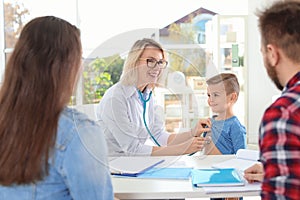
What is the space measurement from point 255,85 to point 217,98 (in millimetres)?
2861

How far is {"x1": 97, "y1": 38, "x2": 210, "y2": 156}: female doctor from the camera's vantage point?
183 cm

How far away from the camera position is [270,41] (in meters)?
1.06

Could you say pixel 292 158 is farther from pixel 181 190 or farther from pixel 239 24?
pixel 239 24

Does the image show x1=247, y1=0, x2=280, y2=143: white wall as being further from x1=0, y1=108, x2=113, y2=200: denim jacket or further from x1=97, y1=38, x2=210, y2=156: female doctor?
x1=0, y1=108, x2=113, y2=200: denim jacket

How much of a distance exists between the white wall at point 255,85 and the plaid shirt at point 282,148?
3.78 metres

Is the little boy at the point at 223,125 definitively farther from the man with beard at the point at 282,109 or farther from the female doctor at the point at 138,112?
the man with beard at the point at 282,109

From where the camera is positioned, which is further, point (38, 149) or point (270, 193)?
point (38, 149)

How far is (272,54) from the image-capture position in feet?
3.46

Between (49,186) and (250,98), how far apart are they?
3.86 m

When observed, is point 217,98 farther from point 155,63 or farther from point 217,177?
point 217,177

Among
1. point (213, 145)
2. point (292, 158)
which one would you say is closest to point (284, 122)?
point (292, 158)

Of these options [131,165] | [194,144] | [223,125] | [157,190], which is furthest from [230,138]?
[157,190]

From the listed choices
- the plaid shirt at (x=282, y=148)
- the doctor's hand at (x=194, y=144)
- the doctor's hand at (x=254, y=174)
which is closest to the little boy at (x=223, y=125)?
the doctor's hand at (x=194, y=144)

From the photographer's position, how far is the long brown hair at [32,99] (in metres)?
1.09
